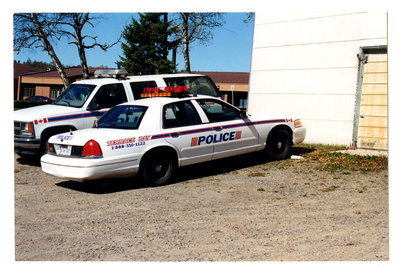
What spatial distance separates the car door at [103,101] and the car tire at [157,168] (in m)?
2.75

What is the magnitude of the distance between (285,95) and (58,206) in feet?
25.7

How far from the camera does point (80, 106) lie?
935 centimetres

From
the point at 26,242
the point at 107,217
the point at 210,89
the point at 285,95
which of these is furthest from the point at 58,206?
the point at 285,95

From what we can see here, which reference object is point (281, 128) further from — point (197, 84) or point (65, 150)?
point (65, 150)

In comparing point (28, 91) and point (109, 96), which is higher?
point (28, 91)

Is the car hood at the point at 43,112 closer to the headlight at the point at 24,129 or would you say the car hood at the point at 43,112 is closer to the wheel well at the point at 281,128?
the headlight at the point at 24,129

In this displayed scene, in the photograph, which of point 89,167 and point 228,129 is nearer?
point 89,167

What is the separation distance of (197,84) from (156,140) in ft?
13.2

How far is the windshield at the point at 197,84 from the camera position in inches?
A: 415

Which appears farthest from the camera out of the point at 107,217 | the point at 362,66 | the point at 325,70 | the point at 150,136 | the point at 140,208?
the point at 325,70

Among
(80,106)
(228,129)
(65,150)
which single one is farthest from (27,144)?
(228,129)

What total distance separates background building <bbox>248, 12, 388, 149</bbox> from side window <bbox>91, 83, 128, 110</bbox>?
15.4 ft

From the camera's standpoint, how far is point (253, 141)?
839 cm

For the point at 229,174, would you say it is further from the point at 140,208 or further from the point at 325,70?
the point at 325,70
